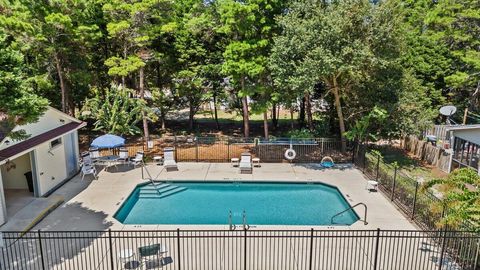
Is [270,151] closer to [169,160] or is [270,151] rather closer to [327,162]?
[327,162]

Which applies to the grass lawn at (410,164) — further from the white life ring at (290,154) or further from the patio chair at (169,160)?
the patio chair at (169,160)

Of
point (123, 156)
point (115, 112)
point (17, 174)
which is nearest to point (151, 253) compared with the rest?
point (17, 174)

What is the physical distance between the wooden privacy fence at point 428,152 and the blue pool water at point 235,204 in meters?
7.25

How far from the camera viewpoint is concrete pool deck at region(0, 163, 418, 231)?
1282cm

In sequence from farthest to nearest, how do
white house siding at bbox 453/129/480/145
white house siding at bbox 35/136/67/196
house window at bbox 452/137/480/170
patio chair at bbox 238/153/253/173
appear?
patio chair at bbox 238/153/253/173 → house window at bbox 452/137/480/170 → white house siding at bbox 453/129/480/145 → white house siding at bbox 35/136/67/196

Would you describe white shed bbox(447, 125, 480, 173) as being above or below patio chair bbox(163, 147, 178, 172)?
above

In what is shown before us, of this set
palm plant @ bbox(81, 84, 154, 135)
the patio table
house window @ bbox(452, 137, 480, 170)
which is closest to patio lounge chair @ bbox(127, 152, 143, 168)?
the patio table

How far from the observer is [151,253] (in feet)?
31.7

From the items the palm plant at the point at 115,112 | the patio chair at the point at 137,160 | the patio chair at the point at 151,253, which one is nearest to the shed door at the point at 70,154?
the palm plant at the point at 115,112

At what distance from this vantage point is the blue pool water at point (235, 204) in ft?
46.7

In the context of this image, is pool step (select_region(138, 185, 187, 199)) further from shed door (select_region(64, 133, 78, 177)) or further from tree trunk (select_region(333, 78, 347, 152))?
tree trunk (select_region(333, 78, 347, 152))

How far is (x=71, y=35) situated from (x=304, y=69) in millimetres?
13158

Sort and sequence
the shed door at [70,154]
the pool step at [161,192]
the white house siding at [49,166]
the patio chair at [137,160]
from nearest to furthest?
the white house siding at [49,166]
the pool step at [161,192]
the shed door at [70,154]
the patio chair at [137,160]

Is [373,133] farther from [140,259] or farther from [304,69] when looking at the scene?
[140,259]
